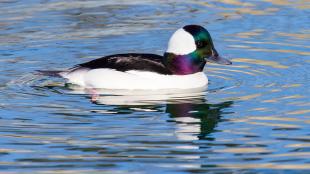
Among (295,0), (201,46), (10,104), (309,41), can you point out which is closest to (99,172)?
(10,104)

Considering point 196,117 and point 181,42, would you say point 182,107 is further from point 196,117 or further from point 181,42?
point 181,42

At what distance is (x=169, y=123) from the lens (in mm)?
11008

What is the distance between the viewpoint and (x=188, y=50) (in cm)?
1316

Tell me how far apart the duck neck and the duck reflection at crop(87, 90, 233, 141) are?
440 mm

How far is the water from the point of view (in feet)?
31.1

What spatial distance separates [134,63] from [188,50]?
72 centimetres

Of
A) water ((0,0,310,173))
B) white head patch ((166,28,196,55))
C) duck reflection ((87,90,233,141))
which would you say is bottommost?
duck reflection ((87,90,233,141))

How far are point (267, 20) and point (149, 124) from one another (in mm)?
6174

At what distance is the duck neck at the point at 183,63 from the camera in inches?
515

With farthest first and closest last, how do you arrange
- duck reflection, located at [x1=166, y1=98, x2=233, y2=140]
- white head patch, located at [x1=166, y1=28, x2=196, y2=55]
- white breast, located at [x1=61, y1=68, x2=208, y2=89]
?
white head patch, located at [x1=166, y1=28, x2=196, y2=55], white breast, located at [x1=61, y1=68, x2=208, y2=89], duck reflection, located at [x1=166, y1=98, x2=233, y2=140]

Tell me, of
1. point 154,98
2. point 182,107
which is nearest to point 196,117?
point 182,107

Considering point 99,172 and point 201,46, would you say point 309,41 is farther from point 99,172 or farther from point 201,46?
point 99,172

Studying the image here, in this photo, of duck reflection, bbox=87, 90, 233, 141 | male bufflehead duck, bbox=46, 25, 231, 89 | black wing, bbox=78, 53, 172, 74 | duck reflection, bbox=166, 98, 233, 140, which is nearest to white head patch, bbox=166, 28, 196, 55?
male bufflehead duck, bbox=46, 25, 231, 89

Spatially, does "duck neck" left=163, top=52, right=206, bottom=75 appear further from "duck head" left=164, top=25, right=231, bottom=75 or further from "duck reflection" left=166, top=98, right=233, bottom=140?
"duck reflection" left=166, top=98, right=233, bottom=140
